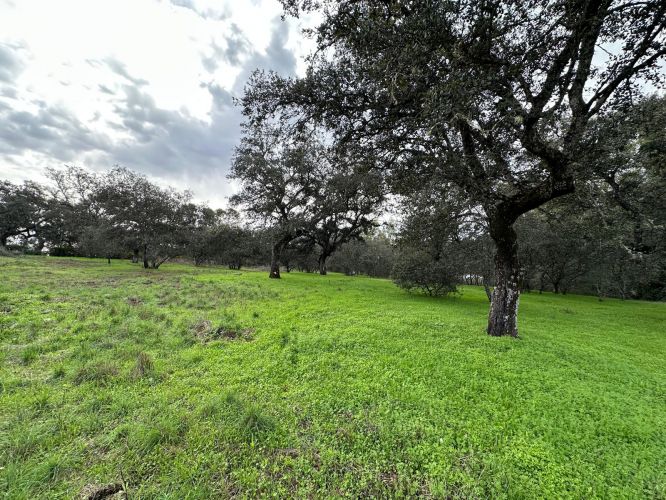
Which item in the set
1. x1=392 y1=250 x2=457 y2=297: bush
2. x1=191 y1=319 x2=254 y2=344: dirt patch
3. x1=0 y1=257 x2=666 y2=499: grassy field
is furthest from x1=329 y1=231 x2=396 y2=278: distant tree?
x1=0 y1=257 x2=666 y2=499: grassy field

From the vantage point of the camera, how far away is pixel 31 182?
144 ft

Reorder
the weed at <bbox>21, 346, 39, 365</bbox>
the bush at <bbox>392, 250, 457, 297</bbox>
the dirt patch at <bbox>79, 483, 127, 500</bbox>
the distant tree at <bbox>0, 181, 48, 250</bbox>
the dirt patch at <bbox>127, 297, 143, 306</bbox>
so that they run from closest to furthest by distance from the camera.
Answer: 1. the dirt patch at <bbox>79, 483, 127, 500</bbox>
2. the weed at <bbox>21, 346, 39, 365</bbox>
3. the dirt patch at <bbox>127, 297, 143, 306</bbox>
4. the bush at <bbox>392, 250, 457, 297</bbox>
5. the distant tree at <bbox>0, 181, 48, 250</bbox>

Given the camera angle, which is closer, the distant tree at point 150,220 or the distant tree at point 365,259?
the distant tree at point 150,220

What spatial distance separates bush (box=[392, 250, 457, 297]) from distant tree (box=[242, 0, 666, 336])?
7.75 metres

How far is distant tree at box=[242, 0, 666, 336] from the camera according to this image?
14.2 ft

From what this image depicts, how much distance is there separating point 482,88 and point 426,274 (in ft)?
38.3

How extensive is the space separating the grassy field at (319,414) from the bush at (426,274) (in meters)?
8.57

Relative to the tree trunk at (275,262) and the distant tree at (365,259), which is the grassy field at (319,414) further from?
the distant tree at (365,259)

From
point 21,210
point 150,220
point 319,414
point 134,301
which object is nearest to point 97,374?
point 319,414

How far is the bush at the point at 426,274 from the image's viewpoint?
14992 millimetres

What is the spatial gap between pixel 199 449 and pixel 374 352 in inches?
134

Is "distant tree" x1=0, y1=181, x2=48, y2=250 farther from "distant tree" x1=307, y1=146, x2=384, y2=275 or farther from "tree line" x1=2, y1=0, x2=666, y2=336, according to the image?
"tree line" x1=2, y1=0, x2=666, y2=336

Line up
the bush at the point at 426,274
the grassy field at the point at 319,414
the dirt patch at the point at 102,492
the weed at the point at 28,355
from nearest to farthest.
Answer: the dirt patch at the point at 102,492 < the grassy field at the point at 319,414 < the weed at the point at 28,355 < the bush at the point at 426,274

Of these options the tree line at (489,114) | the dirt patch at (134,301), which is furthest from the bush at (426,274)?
the dirt patch at (134,301)
